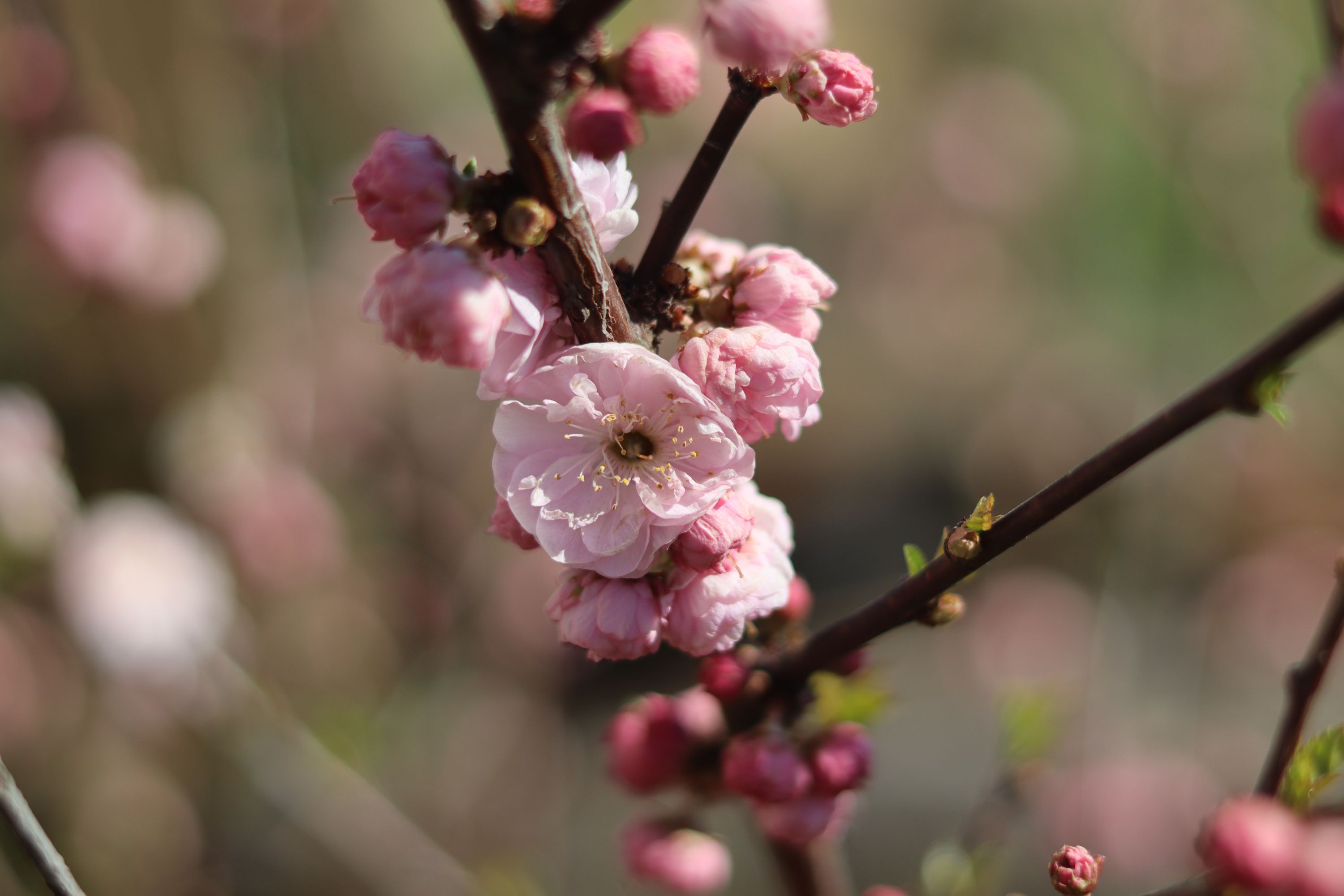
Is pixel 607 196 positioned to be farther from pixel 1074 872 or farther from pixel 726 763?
pixel 1074 872

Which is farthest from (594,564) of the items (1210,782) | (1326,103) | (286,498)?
(1210,782)

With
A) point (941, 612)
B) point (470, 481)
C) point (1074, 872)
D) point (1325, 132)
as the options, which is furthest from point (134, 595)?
point (1325, 132)

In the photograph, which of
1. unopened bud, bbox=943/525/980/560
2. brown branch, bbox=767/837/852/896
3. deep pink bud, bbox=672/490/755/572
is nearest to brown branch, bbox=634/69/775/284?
deep pink bud, bbox=672/490/755/572

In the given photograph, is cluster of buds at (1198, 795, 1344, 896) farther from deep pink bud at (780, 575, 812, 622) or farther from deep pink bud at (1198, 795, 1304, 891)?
deep pink bud at (780, 575, 812, 622)

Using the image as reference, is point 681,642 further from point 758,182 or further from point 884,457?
point 758,182

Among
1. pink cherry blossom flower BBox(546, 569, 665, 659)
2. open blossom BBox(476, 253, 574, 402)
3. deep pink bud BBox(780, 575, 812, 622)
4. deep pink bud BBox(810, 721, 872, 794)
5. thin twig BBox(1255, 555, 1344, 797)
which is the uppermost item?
open blossom BBox(476, 253, 574, 402)

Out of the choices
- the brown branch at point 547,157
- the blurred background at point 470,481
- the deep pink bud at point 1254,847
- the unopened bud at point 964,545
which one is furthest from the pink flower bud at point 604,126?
the blurred background at point 470,481
